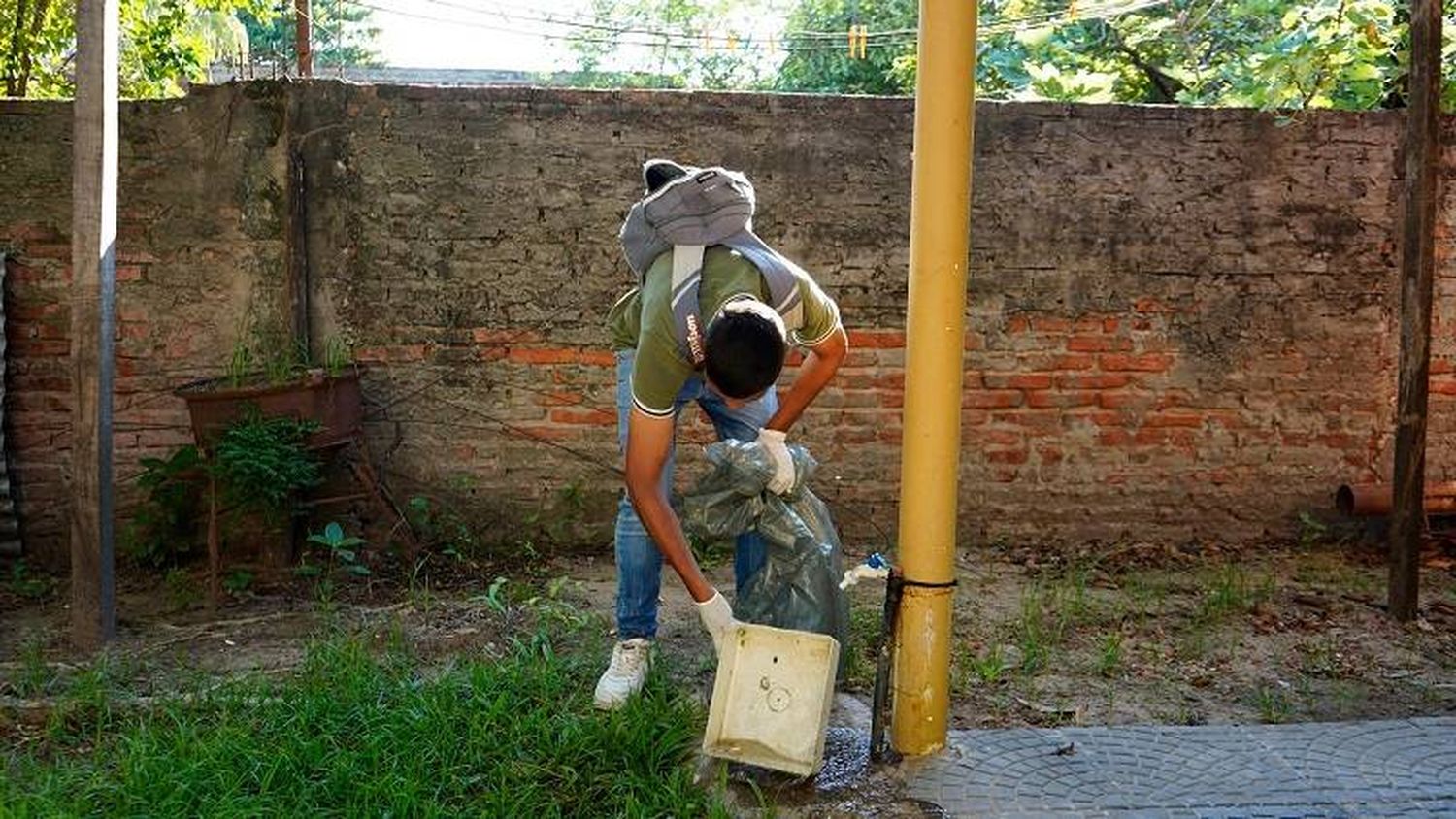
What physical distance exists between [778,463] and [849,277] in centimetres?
230

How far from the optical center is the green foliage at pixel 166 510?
474 centimetres

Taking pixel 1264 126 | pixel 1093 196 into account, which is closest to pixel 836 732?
pixel 1093 196

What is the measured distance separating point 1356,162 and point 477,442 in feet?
12.5

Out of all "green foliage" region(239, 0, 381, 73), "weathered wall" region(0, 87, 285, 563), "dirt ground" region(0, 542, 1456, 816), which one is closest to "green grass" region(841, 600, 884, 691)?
"dirt ground" region(0, 542, 1456, 816)

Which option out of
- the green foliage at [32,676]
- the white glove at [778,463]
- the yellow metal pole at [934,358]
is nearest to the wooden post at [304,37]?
the green foliage at [32,676]

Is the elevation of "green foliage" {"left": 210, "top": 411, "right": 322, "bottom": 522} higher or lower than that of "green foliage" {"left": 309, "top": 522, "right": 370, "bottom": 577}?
higher

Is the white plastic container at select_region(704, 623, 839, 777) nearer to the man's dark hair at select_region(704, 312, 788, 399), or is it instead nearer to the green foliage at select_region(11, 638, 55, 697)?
the man's dark hair at select_region(704, 312, 788, 399)

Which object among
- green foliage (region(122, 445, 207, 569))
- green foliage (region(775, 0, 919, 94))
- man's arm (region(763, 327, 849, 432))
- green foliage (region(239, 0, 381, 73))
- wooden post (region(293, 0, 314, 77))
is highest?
green foliage (region(239, 0, 381, 73))

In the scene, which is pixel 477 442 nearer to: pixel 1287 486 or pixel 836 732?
pixel 836 732

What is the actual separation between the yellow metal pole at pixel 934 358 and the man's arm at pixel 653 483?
52cm

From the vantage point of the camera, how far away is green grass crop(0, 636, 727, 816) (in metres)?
2.85

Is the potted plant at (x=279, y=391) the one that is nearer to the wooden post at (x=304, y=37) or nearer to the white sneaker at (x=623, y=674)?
the white sneaker at (x=623, y=674)

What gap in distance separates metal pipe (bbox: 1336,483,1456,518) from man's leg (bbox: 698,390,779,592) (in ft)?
10.2

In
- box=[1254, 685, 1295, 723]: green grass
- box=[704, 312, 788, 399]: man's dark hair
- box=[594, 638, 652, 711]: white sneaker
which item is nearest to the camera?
box=[704, 312, 788, 399]: man's dark hair
